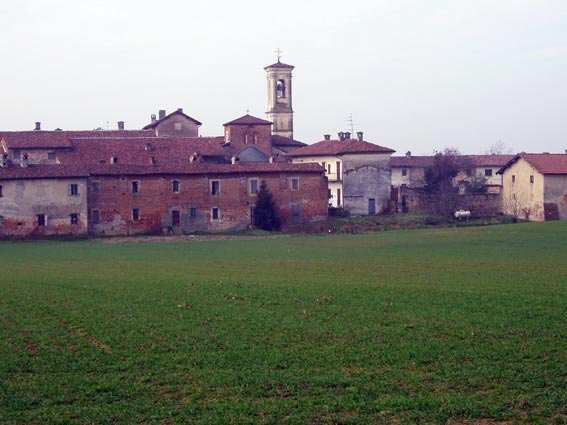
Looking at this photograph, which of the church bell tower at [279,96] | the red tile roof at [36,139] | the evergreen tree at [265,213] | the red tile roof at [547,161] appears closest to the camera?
the evergreen tree at [265,213]

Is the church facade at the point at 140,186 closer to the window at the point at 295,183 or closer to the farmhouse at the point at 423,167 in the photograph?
the window at the point at 295,183

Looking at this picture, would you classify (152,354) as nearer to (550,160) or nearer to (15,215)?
(15,215)

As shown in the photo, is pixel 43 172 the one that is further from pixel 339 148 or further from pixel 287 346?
pixel 287 346

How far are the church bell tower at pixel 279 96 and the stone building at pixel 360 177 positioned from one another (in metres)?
21.9

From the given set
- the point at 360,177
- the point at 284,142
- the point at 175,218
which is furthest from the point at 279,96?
the point at 175,218

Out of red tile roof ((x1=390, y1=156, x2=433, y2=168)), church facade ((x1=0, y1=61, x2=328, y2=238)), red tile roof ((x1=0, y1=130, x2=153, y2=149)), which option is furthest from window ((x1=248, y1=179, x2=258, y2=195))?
red tile roof ((x1=390, y1=156, x2=433, y2=168))

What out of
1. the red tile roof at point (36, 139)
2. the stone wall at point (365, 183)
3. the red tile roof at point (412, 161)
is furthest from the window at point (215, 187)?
the red tile roof at point (412, 161)

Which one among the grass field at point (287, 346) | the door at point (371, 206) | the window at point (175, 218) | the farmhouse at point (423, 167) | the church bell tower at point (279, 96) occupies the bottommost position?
the grass field at point (287, 346)

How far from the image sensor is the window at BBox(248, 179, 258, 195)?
6925 centimetres

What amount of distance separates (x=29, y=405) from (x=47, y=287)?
15.8 m

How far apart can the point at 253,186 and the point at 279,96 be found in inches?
1347

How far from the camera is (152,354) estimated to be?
16.0m

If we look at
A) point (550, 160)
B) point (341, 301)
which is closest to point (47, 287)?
point (341, 301)

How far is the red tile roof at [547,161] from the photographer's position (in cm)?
7219
